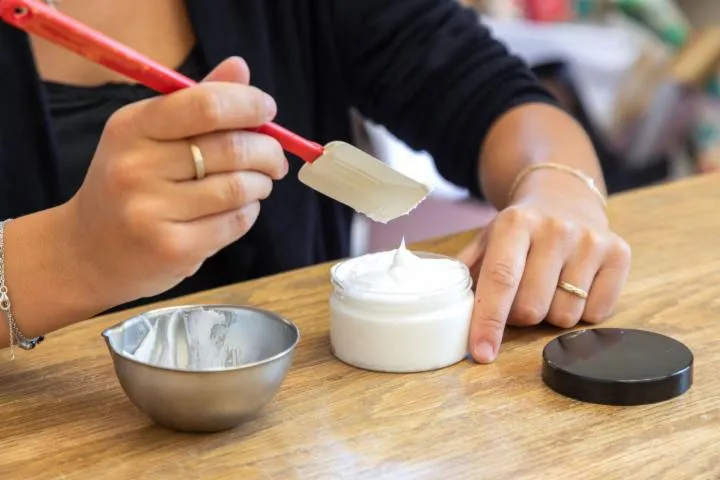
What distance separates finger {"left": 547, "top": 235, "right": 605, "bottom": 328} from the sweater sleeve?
1.13 ft

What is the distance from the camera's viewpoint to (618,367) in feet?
2.22

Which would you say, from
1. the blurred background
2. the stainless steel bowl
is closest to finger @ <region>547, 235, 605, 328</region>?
the stainless steel bowl

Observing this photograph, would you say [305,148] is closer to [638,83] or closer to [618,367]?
[618,367]

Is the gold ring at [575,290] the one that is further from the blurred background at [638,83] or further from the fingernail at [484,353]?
the blurred background at [638,83]

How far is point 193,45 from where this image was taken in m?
1.07

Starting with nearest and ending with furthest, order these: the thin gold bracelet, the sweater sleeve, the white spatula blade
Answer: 1. the white spatula blade
2. the thin gold bracelet
3. the sweater sleeve

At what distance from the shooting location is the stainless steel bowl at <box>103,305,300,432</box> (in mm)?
588

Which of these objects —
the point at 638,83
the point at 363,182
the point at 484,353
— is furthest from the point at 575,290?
the point at 638,83

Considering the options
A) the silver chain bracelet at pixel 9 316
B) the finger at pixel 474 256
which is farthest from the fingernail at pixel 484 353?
the silver chain bracelet at pixel 9 316

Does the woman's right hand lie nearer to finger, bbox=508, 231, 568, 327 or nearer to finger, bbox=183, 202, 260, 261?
finger, bbox=183, 202, 260, 261

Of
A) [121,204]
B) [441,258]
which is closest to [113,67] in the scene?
[121,204]

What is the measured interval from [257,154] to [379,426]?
0.20 m

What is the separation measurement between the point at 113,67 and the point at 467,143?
62cm

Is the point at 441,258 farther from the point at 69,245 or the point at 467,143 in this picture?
the point at 467,143
